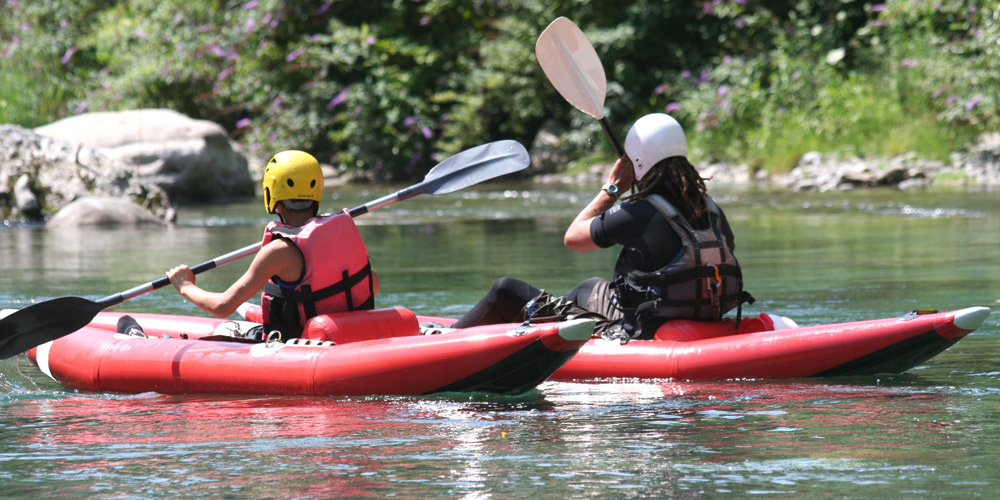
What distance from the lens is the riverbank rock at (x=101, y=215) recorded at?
41.0 ft

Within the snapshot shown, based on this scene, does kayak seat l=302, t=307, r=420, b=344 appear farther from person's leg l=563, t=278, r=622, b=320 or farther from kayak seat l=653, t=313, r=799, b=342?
kayak seat l=653, t=313, r=799, b=342

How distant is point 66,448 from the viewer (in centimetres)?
370

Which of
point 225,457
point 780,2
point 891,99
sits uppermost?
point 780,2

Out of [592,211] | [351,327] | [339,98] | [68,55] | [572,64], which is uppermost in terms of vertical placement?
[68,55]

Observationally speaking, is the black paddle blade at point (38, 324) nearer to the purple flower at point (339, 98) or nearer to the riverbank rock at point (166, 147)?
the riverbank rock at point (166, 147)

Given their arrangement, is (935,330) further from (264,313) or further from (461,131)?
(461,131)

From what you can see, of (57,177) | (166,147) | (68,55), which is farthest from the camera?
(68,55)

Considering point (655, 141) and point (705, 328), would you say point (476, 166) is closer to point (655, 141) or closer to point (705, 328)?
point (655, 141)

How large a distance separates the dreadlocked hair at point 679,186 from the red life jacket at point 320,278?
101cm

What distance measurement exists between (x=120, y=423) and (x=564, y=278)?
3.93 metres

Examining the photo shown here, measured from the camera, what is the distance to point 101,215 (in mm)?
12633

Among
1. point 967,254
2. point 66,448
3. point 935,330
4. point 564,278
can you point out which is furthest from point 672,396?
point 967,254

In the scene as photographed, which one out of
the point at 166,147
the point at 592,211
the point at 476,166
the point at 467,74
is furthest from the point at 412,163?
the point at 592,211

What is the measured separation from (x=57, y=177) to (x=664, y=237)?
399 inches
